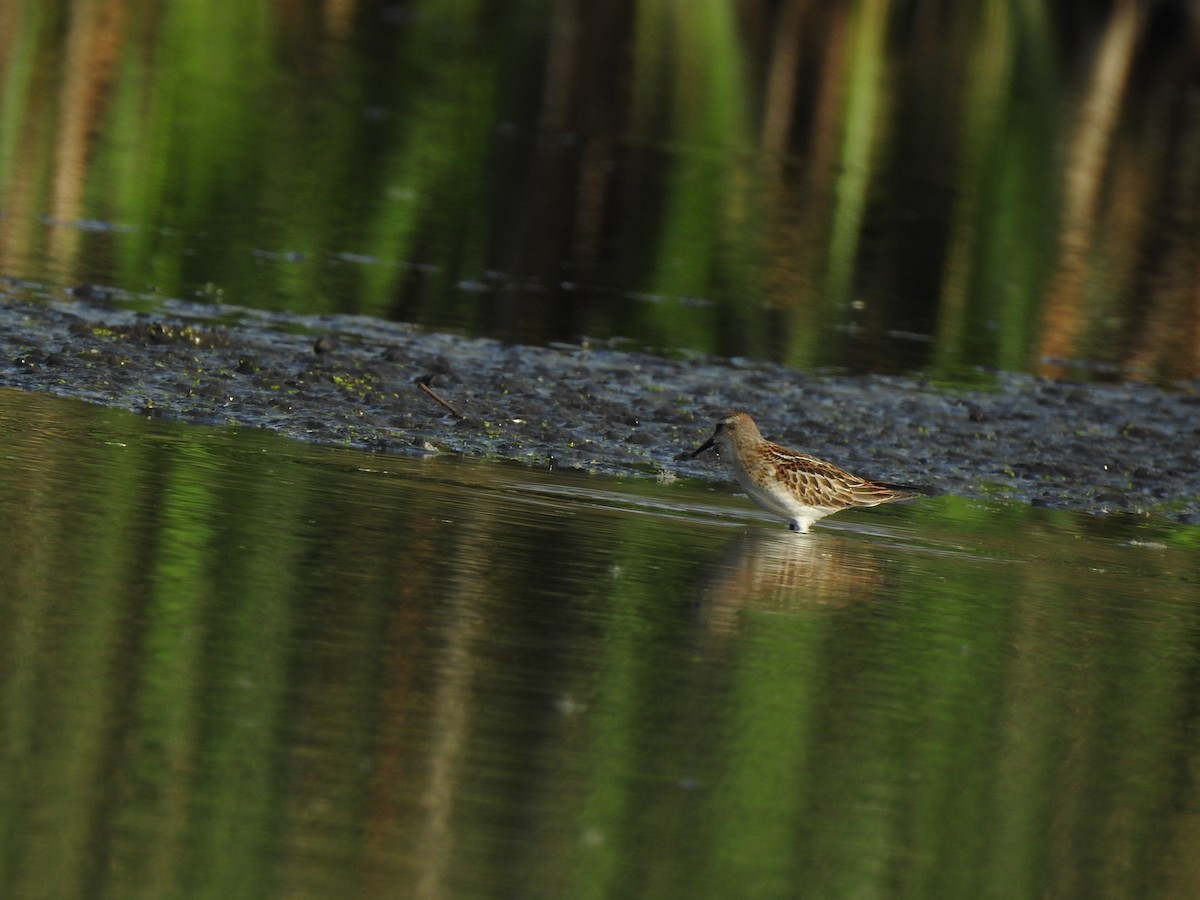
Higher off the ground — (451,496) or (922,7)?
(922,7)

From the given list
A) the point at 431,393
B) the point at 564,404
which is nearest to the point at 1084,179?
the point at 564,404

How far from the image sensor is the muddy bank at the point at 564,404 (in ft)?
38.7

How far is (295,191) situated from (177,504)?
39.6ft

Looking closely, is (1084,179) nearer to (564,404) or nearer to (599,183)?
(599,183)

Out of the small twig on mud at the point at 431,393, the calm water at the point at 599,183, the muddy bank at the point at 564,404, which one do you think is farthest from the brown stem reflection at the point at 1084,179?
the small twig on mud at the point at 431,393

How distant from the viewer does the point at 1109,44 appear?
49562mm

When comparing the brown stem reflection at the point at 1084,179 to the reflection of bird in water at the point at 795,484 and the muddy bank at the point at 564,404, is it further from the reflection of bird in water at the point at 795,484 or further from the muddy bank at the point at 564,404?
the reflection of bird in water at the point at 795,484

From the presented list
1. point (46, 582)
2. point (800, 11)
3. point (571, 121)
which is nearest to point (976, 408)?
point (46, 582)

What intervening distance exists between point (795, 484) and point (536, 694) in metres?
3.91

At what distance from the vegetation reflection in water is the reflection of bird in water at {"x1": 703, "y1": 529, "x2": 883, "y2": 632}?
0.09ft

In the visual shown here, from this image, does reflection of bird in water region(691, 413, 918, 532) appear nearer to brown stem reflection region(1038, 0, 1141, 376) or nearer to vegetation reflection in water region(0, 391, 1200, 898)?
vegetation reflection in water region(0, 391, 1200, 898)

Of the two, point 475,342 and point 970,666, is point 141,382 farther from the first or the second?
point 970,666

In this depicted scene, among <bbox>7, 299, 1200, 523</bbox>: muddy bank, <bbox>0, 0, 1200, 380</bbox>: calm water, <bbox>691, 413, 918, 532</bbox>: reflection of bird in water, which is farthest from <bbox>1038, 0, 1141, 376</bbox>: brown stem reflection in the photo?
<bbox>691, 413, 918, 532</bbox>: reflection of bird in water

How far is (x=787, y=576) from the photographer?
31.2ft
